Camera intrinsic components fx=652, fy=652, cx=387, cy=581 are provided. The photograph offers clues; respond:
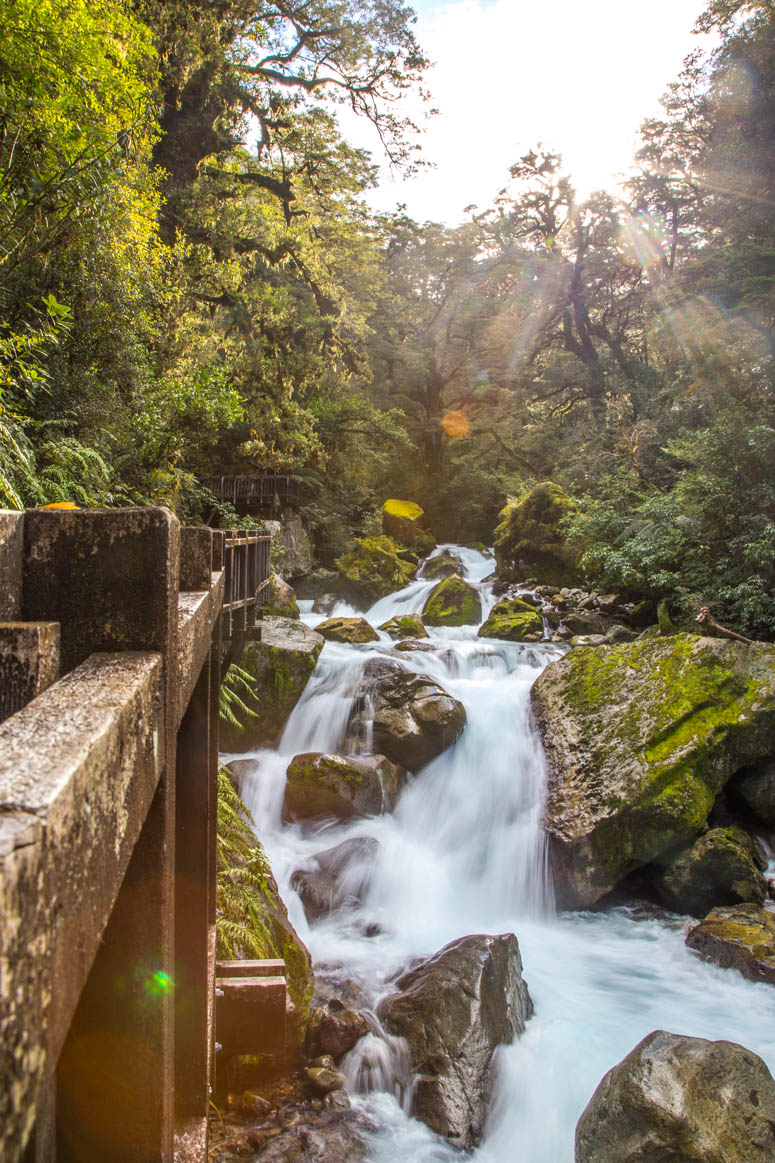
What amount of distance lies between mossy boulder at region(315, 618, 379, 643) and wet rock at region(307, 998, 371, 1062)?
27.1 feet

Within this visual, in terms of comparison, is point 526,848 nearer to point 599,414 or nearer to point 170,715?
point 170,715

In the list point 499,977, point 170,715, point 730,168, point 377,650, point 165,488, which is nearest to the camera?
point 170,715

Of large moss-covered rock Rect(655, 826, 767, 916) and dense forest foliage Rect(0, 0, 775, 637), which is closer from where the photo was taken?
large moss-covered rock Rect(655, 826, 767, 916)

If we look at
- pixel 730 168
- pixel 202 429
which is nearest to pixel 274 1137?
pixel 202 429

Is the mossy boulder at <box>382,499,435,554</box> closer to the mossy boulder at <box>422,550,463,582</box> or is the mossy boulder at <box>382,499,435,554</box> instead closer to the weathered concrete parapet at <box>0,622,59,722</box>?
the mossy boulder at <box>422,550,463,582</box>

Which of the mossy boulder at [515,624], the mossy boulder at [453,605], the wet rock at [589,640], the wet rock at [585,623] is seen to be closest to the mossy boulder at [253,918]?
the wet rock at [589,640]

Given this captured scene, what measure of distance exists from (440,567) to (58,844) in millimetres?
19670

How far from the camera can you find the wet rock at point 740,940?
5434mm

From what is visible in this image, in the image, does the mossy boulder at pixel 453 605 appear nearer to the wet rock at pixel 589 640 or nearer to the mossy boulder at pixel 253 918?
the wet rock at pixel 589 640

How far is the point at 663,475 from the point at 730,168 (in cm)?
729

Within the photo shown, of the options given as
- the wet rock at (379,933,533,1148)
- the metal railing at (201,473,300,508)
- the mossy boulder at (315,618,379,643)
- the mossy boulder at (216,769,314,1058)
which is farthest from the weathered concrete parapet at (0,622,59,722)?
the metal railing at (201,473,300,508)

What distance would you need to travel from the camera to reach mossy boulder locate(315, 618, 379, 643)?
42.0 feet

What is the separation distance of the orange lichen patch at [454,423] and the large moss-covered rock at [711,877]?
75.2 ft

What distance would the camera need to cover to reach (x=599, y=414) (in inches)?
855
